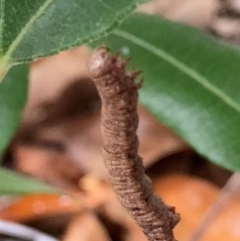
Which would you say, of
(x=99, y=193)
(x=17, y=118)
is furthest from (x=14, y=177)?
(x=99, y=193)

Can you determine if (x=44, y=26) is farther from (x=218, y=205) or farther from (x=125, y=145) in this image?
(x=218, y=205)

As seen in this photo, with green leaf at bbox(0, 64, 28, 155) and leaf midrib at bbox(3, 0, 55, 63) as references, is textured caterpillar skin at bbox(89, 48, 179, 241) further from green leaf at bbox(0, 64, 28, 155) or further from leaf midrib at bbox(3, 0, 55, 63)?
green leaf at bbox(0, 64, 28, 155)

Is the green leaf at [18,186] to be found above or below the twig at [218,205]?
above

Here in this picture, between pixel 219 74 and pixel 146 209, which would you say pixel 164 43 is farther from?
pixel 146 209

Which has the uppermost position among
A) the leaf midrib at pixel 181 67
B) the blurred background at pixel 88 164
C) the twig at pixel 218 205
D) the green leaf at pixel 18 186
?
the leaf midrib at pixel 181 67

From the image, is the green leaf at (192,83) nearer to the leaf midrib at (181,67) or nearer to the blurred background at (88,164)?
the leaf midrib at (181,67)

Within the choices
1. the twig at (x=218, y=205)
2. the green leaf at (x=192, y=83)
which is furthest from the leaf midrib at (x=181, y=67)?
the twig at (x=218, y=205)

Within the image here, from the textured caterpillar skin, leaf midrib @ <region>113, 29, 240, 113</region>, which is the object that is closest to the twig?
leaf midrib @ <region>113, 29, 240, 113</region>

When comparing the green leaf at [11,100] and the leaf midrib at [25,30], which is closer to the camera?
the leaf midrib at [25,30]
